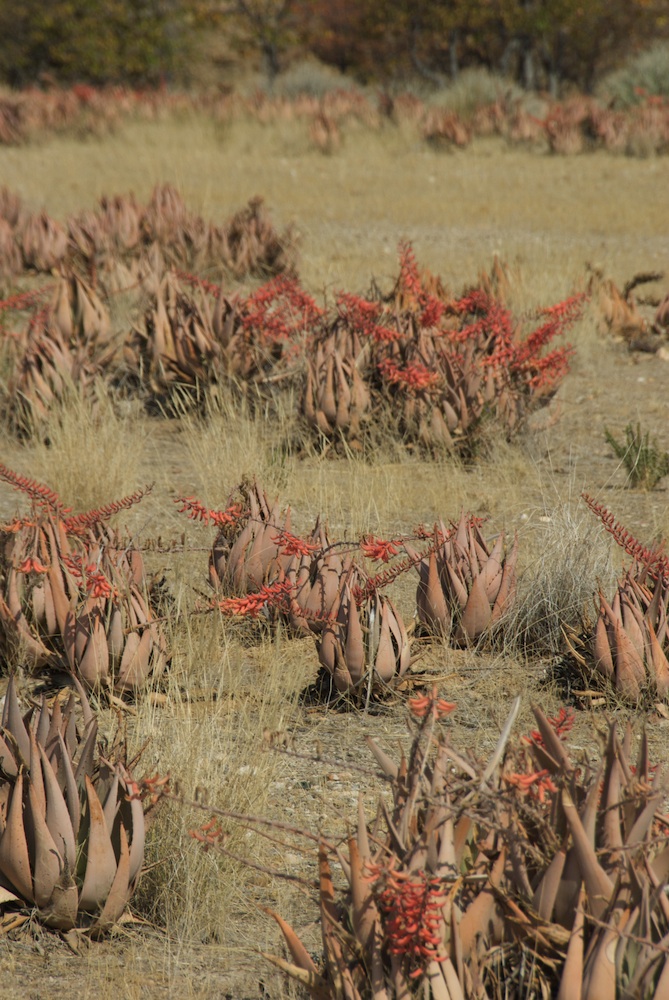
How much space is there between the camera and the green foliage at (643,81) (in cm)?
1784

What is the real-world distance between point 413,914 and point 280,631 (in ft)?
5.72

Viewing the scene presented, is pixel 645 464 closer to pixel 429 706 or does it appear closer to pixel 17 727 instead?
pixel 429 706

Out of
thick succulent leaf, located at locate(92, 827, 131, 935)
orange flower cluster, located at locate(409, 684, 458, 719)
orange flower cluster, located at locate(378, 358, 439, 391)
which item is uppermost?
orange flower cluster, located at locate(378, 358, 439, 391)

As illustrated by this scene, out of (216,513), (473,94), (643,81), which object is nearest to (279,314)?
(216,513)

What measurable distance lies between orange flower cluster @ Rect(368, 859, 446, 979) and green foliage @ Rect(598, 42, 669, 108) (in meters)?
17.9

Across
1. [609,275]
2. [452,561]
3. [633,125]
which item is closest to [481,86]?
[633,125]

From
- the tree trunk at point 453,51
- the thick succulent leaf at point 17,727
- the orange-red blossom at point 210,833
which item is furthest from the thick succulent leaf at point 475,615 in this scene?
the tree trunk at point 453,51

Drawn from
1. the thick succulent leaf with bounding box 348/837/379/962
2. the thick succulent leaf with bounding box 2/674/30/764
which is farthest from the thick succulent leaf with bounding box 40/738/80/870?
the thick succulent leaf with bounding box 348/837/379/962

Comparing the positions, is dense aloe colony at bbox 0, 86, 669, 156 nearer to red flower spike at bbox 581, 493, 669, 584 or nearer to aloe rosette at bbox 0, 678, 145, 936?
red flower spike at bbox 581, 493, 669, 584

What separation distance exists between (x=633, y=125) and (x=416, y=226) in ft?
19.4

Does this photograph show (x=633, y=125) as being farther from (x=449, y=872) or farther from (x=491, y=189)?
(x=449, y=872)

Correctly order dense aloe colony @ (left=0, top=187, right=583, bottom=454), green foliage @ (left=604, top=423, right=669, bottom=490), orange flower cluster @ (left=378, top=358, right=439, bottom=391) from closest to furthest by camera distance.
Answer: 1. green foliage @ (left=604, top=423, right=669, bottom=490)
2. orange flower cluster @ (left=378, top=358, right=439, bottom=391)
3. dense aloe colony @ (left=0, top=187, right=583, bottom=454)

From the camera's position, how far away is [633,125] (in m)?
14.6

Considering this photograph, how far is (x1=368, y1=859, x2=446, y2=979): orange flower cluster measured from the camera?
1486 millimetres
